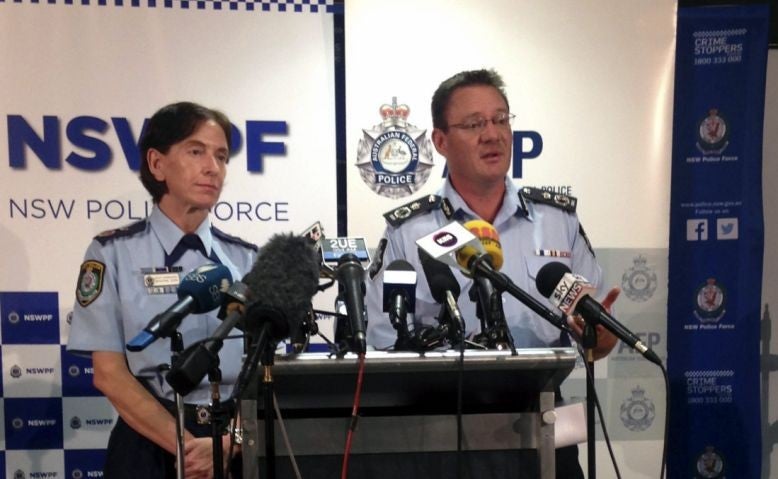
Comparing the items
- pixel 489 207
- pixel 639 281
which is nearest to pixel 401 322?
pixel 489 207

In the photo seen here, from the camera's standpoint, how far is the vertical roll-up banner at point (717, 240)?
111 inches

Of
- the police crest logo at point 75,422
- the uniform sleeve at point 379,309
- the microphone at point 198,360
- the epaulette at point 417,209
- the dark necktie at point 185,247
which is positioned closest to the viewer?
the microphone at point 198,360

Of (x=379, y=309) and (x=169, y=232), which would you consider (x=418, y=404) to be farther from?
(x=169, y=232)

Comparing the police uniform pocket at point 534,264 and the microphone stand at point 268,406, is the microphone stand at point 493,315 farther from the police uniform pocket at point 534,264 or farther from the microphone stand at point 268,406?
the police uniform pocket at point 534,264

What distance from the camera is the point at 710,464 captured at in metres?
2.95

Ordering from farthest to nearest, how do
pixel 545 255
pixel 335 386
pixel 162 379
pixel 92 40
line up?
pixel 92 40, pixel 545 255, pixel 162 379, pixel 335 386

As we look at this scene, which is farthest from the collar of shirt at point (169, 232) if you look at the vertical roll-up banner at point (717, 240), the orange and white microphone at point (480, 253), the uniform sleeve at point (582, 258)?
the vertical roll-up banner at point (717, 240)

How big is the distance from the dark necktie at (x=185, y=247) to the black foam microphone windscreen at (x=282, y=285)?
47.2 inches

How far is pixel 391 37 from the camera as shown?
262 centimetres

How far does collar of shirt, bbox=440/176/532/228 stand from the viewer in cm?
236

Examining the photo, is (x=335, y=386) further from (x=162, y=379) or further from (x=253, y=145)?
(x=253, y=145)

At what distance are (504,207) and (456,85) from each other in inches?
20.7

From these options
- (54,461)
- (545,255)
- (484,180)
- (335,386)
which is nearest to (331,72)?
(484,180)

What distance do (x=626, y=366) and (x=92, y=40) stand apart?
2579mm
